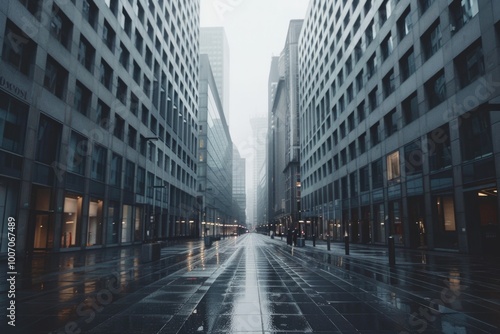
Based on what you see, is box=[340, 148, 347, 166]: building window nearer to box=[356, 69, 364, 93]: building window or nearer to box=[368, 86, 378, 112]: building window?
box=[356, 69, 364, 93]: building window

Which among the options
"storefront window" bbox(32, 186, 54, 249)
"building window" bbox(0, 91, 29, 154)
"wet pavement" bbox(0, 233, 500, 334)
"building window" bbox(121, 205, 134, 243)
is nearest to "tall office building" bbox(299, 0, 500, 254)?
"wet pavement" bbox(0, 233, 500, 334)

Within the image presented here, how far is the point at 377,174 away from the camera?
38812mm

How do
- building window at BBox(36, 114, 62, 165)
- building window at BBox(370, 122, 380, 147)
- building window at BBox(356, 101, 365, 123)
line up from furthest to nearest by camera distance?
building window at BBox(356, 101, 365, 123)
building window at BBox(370, 122, 380, 147)
building window at BBox(36, 114, 62, 165)

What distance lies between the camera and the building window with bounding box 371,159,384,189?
3752cm

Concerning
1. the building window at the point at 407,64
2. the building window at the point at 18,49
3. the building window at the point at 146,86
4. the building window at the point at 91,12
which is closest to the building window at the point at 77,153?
the building window at the point at 18,49

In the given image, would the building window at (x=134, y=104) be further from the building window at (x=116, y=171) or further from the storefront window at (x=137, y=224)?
the storefront window at (x=137, y=224)

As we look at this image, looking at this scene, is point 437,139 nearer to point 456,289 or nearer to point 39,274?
point 456,289

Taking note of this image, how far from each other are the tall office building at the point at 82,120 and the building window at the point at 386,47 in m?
25.3

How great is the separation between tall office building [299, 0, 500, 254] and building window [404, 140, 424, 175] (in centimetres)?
9

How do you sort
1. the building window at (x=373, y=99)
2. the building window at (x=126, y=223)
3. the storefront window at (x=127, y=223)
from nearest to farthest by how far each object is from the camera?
1. the building window at (x=126, y=223)
2. the storefront window at (x=127, y=223)
3. the building window at (x=373, y=99)

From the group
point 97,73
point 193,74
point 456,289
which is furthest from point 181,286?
point 193,74

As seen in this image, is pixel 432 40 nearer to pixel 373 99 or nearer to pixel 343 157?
pixel 373 99

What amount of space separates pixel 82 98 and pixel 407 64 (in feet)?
92.7

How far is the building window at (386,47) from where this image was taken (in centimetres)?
3606
